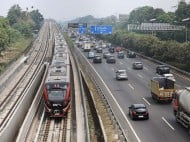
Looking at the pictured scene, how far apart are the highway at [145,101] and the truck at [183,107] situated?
67 cm

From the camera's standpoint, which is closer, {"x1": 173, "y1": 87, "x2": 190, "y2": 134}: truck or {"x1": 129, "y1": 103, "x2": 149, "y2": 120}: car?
{"x1": 173, "y1": 87, "x2": 190, "y2": 134}: truck

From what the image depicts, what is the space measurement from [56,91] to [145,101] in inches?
434

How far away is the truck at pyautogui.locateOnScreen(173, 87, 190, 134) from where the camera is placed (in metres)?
32.5

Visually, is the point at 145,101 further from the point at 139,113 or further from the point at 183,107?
the point at 183,107

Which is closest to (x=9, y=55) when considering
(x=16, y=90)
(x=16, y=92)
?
(x=16, y=90)

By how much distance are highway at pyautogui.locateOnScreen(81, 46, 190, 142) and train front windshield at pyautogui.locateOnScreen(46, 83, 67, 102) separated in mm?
5581

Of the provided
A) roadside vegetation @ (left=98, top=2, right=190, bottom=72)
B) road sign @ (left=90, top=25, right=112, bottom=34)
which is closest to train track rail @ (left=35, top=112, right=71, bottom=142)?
roadside vegetation @ (left=98, top=2, right=190, bottom=72)

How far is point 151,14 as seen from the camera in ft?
565

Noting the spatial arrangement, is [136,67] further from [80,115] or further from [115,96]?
[80,115]

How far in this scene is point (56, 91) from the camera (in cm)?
3806

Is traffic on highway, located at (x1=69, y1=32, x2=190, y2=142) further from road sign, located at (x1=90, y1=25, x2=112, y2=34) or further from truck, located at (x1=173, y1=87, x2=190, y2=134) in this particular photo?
road sign, located at (x1=90, y1=25, x2=112, y2=34)

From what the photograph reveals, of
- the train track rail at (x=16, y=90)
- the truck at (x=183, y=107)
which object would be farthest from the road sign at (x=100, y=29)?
the truck at (x=183, y=107)

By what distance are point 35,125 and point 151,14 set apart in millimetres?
140324

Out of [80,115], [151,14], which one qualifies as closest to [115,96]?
[80,115]
